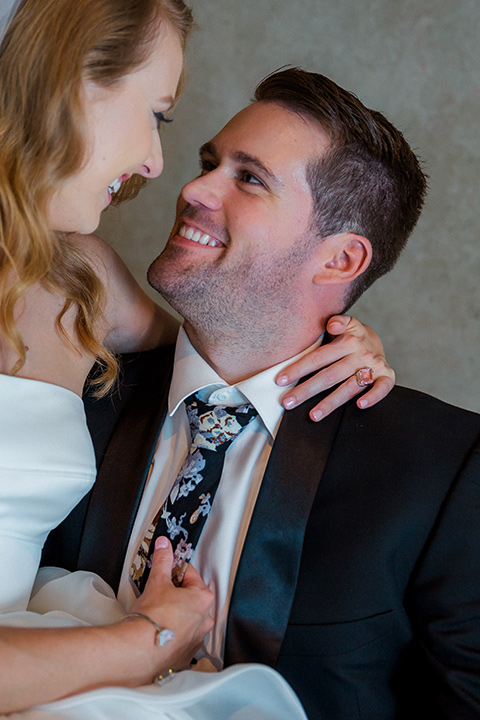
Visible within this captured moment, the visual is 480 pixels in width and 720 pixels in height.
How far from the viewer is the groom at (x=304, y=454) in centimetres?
144

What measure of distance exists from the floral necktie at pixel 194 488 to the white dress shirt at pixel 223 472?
0.12ft

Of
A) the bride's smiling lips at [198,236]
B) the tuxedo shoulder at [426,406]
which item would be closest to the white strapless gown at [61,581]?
the bride's smiling lips at [198,236]

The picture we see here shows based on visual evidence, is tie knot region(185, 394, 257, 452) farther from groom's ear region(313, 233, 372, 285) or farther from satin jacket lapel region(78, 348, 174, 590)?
groom's ear region(313, 233, 372, 285)

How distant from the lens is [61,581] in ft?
4.93

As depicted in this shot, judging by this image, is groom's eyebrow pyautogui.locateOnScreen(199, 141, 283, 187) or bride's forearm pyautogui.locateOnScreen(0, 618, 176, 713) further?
groom's eyebrow pyautogui.locateOnScreen(199, 141, 283, 187)

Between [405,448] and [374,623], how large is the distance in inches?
14.0

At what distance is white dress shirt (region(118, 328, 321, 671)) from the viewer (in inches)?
59.9

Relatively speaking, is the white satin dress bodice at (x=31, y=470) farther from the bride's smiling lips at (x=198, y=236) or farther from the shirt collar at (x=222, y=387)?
the bride's smiling lips at (x=198, y=236)

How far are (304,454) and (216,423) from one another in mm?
209

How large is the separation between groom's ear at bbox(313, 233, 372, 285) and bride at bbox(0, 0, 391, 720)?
535 millimetres

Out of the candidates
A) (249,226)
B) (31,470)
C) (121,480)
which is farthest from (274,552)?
(249,226)

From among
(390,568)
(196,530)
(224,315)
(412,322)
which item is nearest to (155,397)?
(224,315)

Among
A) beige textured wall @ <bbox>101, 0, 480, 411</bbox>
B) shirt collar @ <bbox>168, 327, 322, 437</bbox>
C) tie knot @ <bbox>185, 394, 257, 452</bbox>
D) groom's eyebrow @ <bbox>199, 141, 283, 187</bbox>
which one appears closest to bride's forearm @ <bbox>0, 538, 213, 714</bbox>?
tie knot @ <bbox>185, 394, 257, 452</bbox>

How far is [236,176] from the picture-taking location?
1771mm
